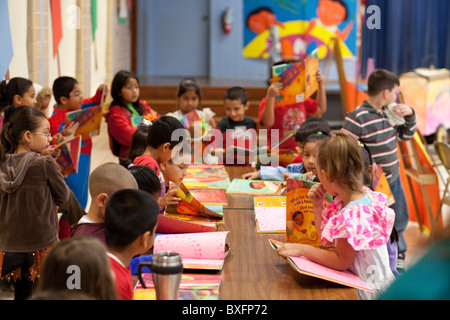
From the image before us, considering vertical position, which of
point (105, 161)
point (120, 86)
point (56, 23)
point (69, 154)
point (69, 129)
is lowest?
point (105, 161)

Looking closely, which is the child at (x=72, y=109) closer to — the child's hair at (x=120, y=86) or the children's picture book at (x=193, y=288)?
the child's hair at (x=120, y=86)

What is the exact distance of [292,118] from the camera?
4320 mm

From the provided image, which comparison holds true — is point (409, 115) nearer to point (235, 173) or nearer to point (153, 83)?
point (235, 173)

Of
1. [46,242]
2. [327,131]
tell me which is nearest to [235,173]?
[327,131]

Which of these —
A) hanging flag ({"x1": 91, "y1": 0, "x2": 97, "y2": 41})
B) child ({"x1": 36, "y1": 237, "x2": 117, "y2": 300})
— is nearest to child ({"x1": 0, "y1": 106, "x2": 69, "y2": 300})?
child ({"x1": 36, "y1": 237, "x2": 117, "y2": 300})

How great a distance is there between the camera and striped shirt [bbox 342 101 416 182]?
402cm

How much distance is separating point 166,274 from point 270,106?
2681 mm

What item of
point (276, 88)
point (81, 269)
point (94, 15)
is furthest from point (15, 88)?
point (94, 15)

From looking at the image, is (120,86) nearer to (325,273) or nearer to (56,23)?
(56,23)

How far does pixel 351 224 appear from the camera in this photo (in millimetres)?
2002

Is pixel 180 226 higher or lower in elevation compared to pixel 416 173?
higher

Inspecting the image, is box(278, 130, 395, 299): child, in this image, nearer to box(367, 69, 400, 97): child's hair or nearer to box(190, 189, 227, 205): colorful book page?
box(190, 189, 227, 205): colorful book page

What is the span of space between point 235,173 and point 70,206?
96cm
